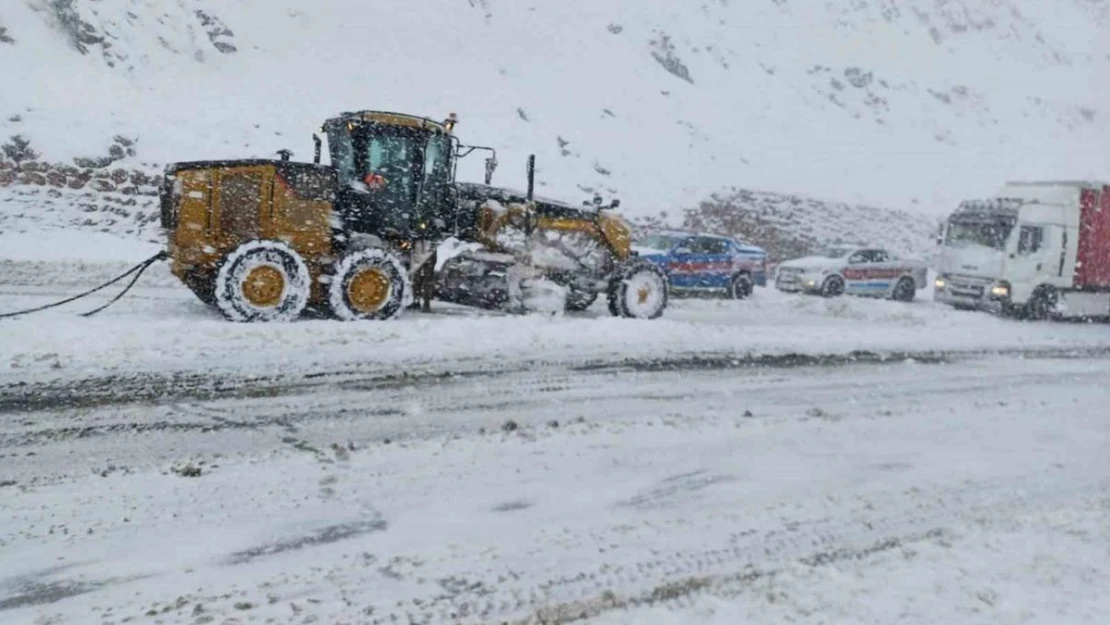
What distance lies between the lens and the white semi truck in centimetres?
1888

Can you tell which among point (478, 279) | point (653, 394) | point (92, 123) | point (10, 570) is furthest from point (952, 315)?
point (92, 123)

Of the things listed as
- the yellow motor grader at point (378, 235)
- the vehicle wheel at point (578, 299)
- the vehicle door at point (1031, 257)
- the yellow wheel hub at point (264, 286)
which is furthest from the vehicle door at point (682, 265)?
the yellow wheel hub at point (264, 286)

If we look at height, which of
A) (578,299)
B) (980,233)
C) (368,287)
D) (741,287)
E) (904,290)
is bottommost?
(578,299)

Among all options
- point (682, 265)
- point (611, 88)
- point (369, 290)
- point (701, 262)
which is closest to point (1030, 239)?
point (701, 262)

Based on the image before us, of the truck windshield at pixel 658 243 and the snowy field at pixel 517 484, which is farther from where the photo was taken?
the truck windshield at pixel 658 243

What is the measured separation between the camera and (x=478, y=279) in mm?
12688

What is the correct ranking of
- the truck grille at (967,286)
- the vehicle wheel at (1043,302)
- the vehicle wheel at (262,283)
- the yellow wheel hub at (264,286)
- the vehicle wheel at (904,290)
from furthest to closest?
the vehicle wheel at (904,290) < the truck grille at (967,286) < the vehicle wheel at (1043,302) < the yellow wheel hub at (264,286) < the vehicle wheel at (262,283)

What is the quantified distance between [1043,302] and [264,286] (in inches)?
670

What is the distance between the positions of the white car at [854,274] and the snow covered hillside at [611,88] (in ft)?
23.5

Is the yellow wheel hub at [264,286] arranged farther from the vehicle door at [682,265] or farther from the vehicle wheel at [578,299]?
the vehicle door at [682,265]

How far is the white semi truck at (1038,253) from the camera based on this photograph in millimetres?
18875

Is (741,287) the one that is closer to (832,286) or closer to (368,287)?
(832,286)

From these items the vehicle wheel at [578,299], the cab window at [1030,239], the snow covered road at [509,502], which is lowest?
the snow covered road at [509,502]

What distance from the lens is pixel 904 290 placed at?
2227cm
